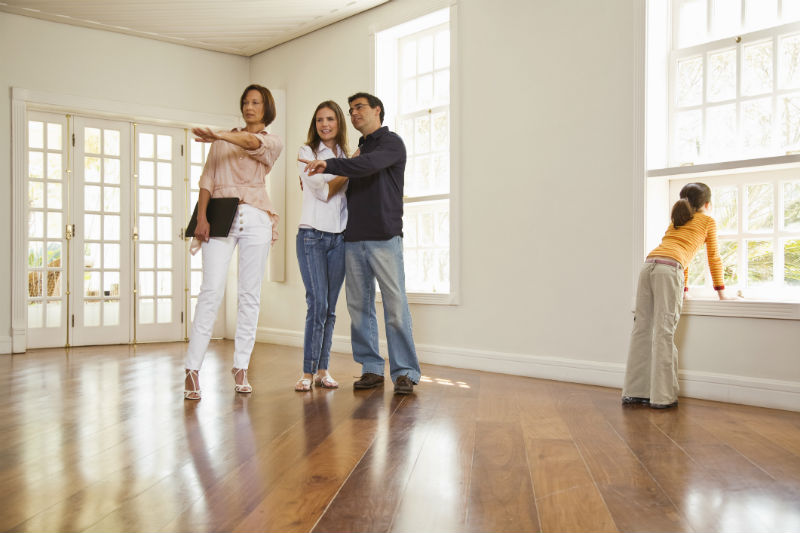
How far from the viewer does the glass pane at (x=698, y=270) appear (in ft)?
12.1

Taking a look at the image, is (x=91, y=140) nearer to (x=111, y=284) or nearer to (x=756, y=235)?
(x=111, y=284)

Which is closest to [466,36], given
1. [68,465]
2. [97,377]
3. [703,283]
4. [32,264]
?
[703,283]

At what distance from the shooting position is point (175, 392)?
11.3 ft

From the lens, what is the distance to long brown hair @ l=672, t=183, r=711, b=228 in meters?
3.35

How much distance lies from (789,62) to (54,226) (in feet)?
18.0

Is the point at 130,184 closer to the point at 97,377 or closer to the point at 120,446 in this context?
the point at 97,377

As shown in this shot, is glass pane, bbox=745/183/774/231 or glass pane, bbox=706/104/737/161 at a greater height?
glass pane, bbox=706/104/737/161

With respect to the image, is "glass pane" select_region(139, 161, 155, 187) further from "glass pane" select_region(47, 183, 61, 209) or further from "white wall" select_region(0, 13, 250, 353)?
"glass pane" select_region(47, 183, 61, 209)

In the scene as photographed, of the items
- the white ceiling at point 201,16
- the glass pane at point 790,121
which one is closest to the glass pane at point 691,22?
the glass pane at point 790,121

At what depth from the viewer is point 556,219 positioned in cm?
407

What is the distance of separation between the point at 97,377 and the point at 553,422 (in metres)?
2.68

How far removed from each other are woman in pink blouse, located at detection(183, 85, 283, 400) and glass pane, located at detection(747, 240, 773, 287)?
8.01 ft

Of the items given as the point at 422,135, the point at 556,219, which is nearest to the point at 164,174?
the point at 422,135

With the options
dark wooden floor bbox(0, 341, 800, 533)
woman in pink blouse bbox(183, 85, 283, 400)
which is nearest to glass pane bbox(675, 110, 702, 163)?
dark wooden floor bbox(0, 341, 800, 533)
